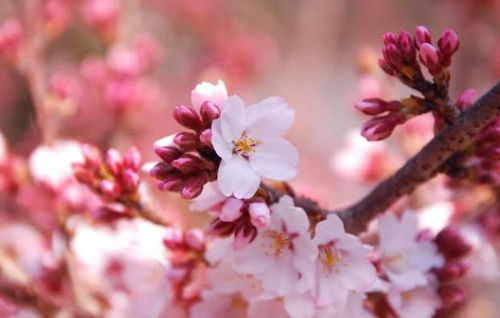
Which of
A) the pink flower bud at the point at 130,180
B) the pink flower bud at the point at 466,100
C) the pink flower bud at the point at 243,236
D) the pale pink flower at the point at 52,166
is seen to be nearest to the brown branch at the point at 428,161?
the pink flower bud at the point at 466,100

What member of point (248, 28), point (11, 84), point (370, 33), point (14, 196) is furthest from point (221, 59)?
point (370, 33)

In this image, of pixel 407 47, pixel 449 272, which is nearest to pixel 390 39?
pixel 407 47

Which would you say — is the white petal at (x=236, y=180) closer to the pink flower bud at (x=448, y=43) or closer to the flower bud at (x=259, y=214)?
the flower bud at (x=259, y=214)

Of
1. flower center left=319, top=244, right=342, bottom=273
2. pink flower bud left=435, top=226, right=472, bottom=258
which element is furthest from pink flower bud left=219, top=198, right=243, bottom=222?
pink flower bud left=435, top=226, right=472, bottom=258

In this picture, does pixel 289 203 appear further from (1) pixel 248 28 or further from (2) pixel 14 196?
(1) pixel 248 28

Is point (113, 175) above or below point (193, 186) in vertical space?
above

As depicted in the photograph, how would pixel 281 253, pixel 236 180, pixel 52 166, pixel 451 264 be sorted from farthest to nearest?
pixel 52 166 → pixel 451 264 → pixel 281 253 → pixel 236 180

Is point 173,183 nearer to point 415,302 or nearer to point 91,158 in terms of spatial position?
point 91,158
